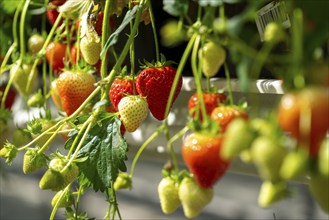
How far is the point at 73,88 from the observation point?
890 millimetres

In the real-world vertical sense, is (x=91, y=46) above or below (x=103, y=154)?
above

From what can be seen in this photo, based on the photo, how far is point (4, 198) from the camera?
5.29 feet

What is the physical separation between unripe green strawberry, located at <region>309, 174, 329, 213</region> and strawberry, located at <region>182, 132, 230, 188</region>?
14 cm

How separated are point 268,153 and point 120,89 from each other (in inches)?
16.4

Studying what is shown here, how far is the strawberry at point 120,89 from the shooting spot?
81 cm

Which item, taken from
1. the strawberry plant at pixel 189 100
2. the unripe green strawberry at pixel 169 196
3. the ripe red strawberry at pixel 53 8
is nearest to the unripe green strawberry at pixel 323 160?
the strawberry plant at pixel 189 100

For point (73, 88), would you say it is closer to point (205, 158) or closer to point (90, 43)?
point (90, 43)

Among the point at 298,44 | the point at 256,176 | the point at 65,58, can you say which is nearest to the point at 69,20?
the point at 65,58

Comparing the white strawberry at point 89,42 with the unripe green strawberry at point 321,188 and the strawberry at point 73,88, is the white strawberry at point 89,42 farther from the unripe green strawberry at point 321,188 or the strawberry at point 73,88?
the unripe green strawberry at point 321,188

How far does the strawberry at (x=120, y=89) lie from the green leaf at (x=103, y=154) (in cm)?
2

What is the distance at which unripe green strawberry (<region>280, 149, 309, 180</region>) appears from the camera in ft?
1.31

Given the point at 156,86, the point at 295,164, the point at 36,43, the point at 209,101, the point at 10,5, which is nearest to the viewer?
the point at 295,164

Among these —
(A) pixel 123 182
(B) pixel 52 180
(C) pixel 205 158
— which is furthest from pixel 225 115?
(A) pixel 123 182

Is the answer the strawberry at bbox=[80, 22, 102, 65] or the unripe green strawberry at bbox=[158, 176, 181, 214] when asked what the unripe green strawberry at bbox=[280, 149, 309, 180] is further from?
the strawberry at bbox=[80, 22, 102, 65]
